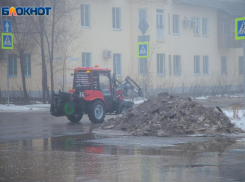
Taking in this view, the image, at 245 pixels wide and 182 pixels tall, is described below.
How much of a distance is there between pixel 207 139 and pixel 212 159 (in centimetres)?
338

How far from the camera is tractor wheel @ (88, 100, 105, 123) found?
62.6 feet

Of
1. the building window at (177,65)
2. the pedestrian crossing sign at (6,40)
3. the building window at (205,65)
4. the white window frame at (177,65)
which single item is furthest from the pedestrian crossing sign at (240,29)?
the building window at (205,65)

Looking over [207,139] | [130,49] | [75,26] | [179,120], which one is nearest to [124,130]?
[179,120]

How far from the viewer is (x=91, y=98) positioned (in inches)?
757

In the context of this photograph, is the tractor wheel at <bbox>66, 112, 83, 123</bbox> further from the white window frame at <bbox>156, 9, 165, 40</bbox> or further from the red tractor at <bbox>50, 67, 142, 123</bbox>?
the white window frame at <bbox>156, 9, 165, 40</bbox>

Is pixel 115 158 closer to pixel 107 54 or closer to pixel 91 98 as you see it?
pixel 91 98

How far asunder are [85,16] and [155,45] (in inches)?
255

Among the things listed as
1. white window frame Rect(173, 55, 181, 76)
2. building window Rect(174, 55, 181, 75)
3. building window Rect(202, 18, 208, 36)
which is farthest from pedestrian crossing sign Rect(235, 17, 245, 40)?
building window Rect(202, 18, 208, 36)

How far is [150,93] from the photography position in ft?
118

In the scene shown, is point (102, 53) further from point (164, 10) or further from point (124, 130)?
point (124, 130)

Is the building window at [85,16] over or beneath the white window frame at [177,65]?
over

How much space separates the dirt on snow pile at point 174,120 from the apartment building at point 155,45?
15.4 m

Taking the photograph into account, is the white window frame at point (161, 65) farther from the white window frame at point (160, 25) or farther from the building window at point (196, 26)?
the building window at point (196, 26)

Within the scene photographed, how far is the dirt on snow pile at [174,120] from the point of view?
46.8ft
